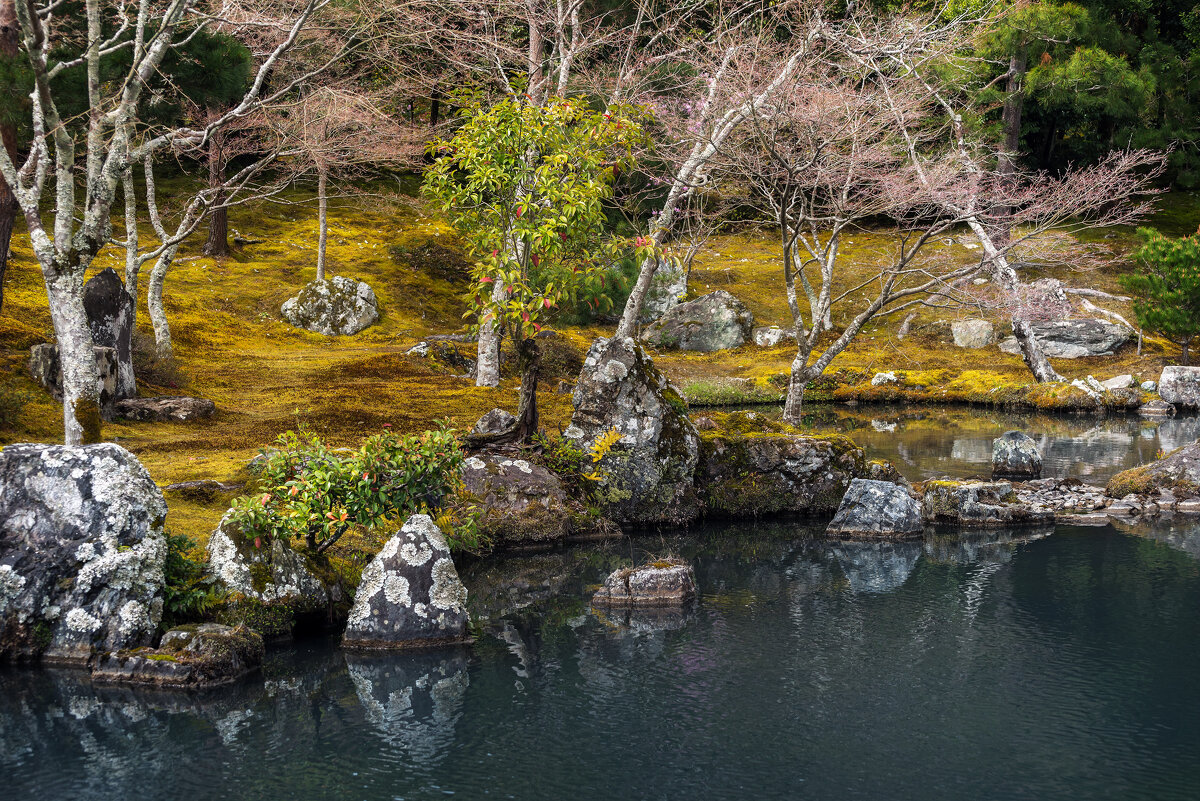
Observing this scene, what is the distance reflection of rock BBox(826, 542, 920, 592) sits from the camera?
14.9 meters

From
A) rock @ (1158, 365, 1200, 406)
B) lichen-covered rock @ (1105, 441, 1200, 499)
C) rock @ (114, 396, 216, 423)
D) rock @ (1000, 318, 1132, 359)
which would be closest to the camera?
lichen-covered rock @ (1105, 441, 1200, 499)

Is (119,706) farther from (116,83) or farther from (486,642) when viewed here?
(116,83)

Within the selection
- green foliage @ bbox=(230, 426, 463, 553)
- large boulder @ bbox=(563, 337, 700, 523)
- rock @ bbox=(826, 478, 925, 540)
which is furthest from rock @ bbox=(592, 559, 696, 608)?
rock @ bbox=(826, 478, 925, 540)

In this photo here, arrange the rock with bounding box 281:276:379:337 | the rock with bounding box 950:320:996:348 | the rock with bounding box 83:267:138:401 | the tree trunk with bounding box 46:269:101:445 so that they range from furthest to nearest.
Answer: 1. the rock with bounding box 950:320:996:348
2. the rock with bounding box 281:276:379:337
3. the rock with bounding box 83:267:138:401
4. the tree trunk with bounding box 46:269:101:445

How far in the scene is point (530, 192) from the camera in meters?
16.8

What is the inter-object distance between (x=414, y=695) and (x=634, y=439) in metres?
8.31

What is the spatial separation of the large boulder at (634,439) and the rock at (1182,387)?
21.6 metres

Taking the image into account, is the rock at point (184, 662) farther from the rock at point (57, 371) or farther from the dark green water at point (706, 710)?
the rock at point (57, 371)

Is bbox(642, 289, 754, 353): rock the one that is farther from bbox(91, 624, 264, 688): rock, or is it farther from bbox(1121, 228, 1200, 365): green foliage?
bbox(91, 624, 264, 688): rock

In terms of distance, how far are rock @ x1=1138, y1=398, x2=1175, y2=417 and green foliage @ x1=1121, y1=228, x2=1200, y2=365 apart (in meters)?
3.10

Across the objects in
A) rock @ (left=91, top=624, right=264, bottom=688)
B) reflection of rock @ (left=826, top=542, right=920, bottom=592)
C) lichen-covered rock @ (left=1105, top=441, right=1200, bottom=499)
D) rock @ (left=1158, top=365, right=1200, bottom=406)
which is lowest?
rock @ (left=91, top=624, right=264, bottom=688)

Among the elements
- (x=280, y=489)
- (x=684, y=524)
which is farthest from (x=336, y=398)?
(x=280, y=489)

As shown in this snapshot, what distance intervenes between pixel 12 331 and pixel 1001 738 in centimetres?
2285

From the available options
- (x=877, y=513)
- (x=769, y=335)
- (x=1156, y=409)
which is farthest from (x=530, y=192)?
(x=1156, y=409)
